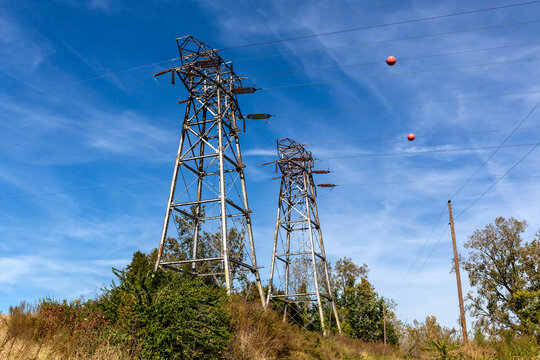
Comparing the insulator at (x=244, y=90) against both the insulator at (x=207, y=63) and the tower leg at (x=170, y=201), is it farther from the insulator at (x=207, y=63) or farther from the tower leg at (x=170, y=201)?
the tower leg at (x=170, y=201)

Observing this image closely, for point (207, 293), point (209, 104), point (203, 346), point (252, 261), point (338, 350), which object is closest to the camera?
point (203, 346)

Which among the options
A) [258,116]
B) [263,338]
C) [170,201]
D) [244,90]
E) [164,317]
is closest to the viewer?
[164,317]

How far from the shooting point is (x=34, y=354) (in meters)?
8.43

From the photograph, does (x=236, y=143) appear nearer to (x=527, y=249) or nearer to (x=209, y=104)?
(x=209, y=104)

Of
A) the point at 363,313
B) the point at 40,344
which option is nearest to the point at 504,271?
the point at 363,313

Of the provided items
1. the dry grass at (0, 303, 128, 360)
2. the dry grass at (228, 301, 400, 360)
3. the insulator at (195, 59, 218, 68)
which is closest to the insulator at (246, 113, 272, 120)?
the insulator at (195, 59, 218, 68)

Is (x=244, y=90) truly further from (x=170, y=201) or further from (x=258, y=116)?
(x=170, y=201)

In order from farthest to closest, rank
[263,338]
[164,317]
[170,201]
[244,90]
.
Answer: [244,90] → [170,201] → [263,338] → [164,317]

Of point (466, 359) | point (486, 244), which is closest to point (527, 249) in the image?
Result: point (486, 244)

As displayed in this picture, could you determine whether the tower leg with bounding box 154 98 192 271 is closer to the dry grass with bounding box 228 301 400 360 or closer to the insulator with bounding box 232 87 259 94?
the insulator with bounding box 232 87 259 94

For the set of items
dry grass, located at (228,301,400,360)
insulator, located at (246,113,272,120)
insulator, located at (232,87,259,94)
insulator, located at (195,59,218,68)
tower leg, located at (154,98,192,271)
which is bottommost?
dry grass, located at (228,301,400,360)

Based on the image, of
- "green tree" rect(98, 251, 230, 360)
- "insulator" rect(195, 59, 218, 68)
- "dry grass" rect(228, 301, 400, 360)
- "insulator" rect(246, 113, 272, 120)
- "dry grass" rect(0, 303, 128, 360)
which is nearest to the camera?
"dry grass" rect(0, 303, 128, 360)

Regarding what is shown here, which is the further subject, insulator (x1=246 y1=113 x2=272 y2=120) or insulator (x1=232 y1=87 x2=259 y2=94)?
insulator (x1=246 y1=113 x2=272 y2=120)

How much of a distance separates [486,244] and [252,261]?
2859 cm
